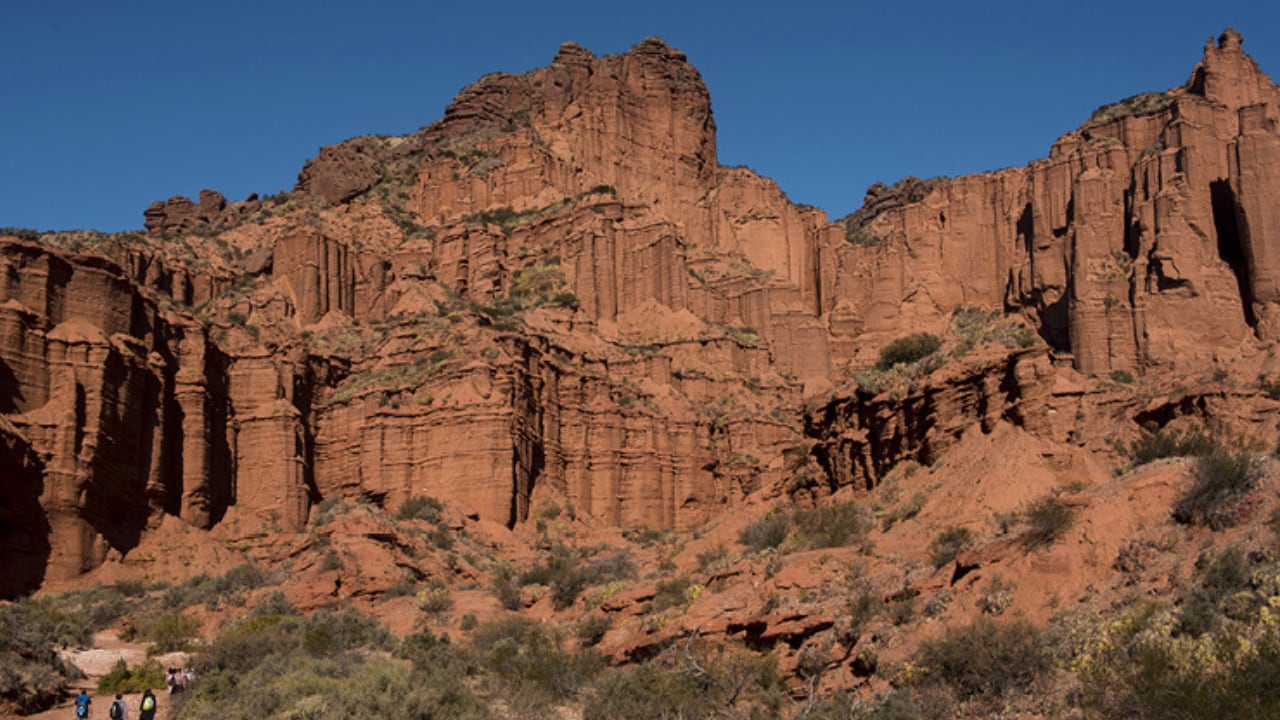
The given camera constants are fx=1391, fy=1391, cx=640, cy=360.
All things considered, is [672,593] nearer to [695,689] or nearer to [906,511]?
[906,511]

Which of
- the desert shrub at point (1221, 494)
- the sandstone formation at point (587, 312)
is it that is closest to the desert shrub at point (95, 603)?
the sandstone formation at point (587, 312)

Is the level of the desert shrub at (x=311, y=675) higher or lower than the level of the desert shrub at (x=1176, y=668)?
lower

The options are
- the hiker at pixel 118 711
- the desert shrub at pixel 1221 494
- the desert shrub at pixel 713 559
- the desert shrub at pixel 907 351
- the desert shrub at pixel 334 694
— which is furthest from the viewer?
the desert shrub at pixel 907 351

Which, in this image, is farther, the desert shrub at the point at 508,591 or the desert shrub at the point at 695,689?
the desert shrub at the point at 508,591

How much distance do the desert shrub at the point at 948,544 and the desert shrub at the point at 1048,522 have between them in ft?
4.32

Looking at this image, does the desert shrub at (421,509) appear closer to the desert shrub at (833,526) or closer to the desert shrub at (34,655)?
the desert shrub at (34,655)

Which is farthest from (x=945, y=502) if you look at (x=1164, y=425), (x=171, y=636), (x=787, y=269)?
(x=787, y=269)

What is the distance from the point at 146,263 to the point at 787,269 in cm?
4406

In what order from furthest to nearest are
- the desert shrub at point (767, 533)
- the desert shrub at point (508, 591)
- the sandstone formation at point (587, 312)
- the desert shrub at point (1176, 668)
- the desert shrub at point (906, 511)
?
the sandstone formation at point (587, 312), the desert shrub at point (508, 591), the desert shrub at point (767, 533), the desert shrub at point (906, 511), the desert shrub at point (1176, 668)

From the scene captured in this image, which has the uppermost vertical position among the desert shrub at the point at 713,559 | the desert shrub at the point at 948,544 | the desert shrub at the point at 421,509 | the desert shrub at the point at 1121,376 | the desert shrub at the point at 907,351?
the desert shrub at the point at 1121,376

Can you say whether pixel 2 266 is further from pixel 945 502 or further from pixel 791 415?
pixel 791 415

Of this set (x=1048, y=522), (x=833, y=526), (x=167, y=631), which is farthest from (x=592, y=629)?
(x=167, y=631)

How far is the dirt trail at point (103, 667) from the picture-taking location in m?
24.2

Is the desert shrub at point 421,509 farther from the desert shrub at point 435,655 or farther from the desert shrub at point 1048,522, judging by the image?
the desert shrub at point 1048,522
